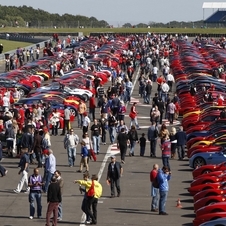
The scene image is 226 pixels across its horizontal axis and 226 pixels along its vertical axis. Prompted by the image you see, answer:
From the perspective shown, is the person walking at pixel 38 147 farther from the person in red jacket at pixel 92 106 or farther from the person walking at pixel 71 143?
the person in red jacket at pixel 92 106

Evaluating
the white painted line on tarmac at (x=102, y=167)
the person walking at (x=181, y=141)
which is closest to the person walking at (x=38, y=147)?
the white painted line on tarmac at (x=102, y=167)

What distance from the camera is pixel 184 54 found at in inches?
2670

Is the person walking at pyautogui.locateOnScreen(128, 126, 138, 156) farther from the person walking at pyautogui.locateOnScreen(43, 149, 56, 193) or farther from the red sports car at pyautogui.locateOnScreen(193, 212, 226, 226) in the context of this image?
the red sports car at pyautogui.locateOnScreen(193, 212, 226, 226)

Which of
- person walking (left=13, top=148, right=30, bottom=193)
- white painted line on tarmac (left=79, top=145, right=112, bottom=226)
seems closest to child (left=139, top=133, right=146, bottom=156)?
white painted line on tarmac (left=79, top=145, right=112, bottom=226)

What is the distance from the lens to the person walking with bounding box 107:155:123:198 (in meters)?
24.3

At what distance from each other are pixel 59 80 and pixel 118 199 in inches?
1000

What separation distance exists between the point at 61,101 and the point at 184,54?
29.0 metres

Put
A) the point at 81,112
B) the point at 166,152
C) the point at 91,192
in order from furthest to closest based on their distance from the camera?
the point at 81,112, the point at 166,152, the point at 91,192

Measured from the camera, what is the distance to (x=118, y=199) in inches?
976

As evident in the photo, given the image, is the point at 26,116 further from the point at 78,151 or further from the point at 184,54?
the point at 184,54

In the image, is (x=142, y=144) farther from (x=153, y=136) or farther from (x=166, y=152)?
(x=166, y=152)

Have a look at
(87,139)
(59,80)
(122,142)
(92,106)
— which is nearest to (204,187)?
(87,139)

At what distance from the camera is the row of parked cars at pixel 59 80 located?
40.4 meters

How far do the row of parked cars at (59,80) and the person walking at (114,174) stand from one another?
12.1m
